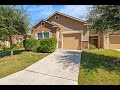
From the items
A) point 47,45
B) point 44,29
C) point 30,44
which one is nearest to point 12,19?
→ point 30,44

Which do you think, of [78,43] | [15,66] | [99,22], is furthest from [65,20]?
[15,66]

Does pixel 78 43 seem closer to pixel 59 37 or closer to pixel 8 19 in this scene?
pixel 59 37

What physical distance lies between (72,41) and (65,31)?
1.52 m

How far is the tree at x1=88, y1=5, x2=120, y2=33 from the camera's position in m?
9.62

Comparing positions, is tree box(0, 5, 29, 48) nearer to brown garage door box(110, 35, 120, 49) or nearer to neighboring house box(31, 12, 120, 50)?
neighboring house box(31, 12, 120, 50)

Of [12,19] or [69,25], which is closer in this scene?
[12,19]

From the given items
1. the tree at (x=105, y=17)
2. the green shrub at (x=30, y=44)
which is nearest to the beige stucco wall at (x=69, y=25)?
the green shrub at (x=30, y=44)

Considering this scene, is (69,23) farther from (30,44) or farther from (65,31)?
(30,44)

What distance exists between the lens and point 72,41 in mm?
21312

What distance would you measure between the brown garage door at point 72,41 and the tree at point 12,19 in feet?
25.1

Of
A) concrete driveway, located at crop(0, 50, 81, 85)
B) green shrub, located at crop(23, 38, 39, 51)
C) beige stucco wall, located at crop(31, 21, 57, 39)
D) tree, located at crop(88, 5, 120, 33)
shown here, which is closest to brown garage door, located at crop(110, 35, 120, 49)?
beige stucco wall, located at crop(31, 21, 57, 39)

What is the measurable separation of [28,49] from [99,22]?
737 cm

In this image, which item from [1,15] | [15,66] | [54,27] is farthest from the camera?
[54,27]
